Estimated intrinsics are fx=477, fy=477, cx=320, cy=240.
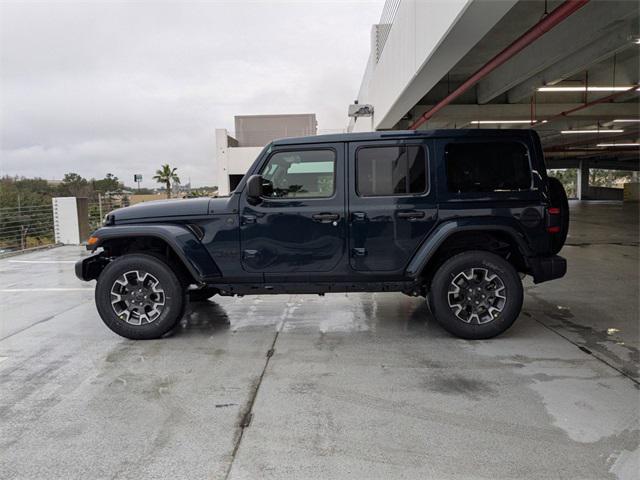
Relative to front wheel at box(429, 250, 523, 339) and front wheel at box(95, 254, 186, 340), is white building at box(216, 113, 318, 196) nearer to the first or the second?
front wheel at box(95, 254, 186, 340)

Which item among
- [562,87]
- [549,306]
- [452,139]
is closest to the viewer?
[452,139]

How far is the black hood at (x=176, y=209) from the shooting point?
4656mm

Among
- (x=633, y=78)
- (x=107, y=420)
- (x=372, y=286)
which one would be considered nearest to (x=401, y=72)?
(x=633, y=78)

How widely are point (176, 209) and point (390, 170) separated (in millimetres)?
2138

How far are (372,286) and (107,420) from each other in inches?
101

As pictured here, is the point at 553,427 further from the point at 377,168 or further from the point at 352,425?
the point at 377,168

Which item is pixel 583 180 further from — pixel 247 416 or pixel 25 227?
pixel 247 416

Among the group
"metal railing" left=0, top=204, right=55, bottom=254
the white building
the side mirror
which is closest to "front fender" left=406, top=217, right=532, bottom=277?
the side mirror

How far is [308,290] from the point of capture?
4.75 meters

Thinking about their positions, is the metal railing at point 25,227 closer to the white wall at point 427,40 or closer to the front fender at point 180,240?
the front fender at point 180,240

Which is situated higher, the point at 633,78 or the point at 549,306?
the point at 633,78

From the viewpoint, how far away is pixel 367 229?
4.57 m

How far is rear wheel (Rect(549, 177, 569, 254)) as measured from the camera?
4629mm

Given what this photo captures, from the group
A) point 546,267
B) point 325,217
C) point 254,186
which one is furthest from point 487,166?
point 254,186
